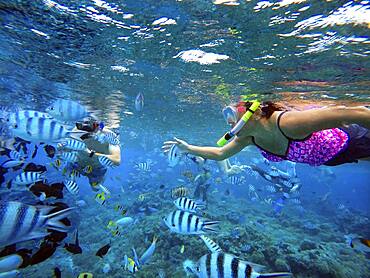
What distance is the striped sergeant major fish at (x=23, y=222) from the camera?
251cm

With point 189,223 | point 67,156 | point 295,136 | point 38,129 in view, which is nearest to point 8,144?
point 67,156

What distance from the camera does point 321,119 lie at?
3.99 meters

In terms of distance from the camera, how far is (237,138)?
215 inches

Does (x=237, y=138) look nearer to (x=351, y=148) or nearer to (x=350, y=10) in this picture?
(x=351, y=148)

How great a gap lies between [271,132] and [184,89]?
11.9 metres

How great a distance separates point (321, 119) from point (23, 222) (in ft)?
14.2

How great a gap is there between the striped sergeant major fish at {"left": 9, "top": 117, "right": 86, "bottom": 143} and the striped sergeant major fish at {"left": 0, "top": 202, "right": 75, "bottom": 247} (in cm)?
252

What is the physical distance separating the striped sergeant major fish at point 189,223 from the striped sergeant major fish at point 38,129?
297 centimetres

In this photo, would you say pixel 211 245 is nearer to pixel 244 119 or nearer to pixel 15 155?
pixel 244 119

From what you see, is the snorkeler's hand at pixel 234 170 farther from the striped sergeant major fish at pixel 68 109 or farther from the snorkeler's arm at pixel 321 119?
the snorkeler's arm at pixel 321 119

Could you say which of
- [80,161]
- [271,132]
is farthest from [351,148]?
[80,161]

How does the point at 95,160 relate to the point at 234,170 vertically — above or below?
above

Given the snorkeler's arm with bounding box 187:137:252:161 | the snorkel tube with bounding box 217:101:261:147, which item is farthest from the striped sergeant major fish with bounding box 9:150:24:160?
the snorkel tube with bounding box 217:101:261:147

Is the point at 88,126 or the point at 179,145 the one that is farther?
the point at 88,126
